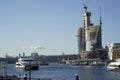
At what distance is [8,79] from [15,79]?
4.83 feet

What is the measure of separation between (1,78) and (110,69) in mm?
132770

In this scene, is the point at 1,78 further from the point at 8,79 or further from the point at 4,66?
the point at 4,66

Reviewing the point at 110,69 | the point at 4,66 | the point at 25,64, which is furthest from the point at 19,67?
the point at 4,66

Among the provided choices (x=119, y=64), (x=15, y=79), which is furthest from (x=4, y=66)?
(x=119, y=64)

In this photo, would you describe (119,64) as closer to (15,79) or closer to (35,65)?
(35,65)

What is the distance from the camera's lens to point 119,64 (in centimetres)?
18712

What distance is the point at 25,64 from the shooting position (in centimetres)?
19625

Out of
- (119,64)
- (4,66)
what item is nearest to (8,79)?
(4,66)

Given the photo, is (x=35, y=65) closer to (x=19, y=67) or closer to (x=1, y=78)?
(x=19, y=67)

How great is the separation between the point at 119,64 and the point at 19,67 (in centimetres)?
4968

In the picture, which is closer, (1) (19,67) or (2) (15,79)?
(2) (15,79)

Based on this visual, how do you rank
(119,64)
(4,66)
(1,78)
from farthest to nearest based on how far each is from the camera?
(119,64), (4,66), (1,78)

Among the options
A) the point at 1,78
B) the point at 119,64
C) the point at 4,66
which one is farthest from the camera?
the point at 119,64

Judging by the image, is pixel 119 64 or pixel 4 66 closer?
pixel 4 66
